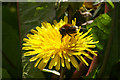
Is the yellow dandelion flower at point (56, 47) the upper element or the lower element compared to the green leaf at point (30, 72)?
upper

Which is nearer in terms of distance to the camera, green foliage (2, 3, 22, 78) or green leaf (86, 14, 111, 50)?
green leaf (86, 14, 111, 50)

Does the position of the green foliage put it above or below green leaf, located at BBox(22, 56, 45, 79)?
above

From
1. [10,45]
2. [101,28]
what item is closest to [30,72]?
[10,45]

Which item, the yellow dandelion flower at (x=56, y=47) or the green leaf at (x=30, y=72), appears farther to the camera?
the green leaf at (x=30, y=72)

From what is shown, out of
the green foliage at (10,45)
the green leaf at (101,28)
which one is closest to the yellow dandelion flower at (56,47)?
the green leaf at (101,28)

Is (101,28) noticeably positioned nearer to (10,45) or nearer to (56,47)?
(56,47)

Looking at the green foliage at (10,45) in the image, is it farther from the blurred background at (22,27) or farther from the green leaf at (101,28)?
the green leaf at (101,28)

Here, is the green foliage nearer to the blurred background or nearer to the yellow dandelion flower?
the blurred background

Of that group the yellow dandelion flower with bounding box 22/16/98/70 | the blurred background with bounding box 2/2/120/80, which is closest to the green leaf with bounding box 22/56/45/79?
the blurred background with bounding box 2/2/120/80
